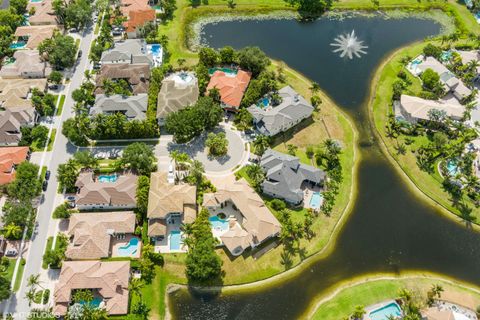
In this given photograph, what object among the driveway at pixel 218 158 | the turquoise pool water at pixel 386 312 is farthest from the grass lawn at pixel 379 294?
the driveway at pixel 218 158

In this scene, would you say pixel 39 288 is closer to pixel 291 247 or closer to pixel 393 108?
pixel 291 247

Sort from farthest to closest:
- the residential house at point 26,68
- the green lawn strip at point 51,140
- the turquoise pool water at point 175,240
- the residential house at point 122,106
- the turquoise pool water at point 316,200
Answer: the residential house at point 26,68
the residential house at point 122,106
the green lawn strip at point 51,140
the turquoise pool water at point 316,200
the turquoise pool water at point 175,240

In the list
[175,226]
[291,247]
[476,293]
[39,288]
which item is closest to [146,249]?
[175,226]

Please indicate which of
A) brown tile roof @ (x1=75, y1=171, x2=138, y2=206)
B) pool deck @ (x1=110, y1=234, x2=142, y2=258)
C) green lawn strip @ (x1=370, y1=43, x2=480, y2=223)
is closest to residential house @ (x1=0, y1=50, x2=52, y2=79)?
brown tile roof @ (x1=75, y1=171, x2=138, y2=206)

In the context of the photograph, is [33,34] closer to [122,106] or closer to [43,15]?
[43,15]

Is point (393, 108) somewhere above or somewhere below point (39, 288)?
above

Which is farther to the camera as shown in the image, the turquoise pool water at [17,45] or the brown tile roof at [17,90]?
the turquoise pool water at [17,45]

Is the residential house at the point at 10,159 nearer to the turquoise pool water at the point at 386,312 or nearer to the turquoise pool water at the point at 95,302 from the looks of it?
the turquoise pool water at the point at 95,302
